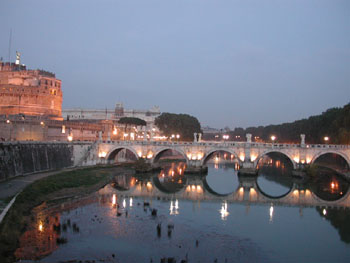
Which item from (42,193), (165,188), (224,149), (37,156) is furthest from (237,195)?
(37,156)

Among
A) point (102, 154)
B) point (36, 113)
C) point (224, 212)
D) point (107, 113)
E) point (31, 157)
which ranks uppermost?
point (107, 113)

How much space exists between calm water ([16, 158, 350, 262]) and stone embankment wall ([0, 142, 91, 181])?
26.0 feet

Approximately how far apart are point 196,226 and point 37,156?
23.2 metres

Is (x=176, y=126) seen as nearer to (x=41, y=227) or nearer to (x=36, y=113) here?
(x=36, y=113)

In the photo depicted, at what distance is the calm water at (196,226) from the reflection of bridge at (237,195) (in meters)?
0.10

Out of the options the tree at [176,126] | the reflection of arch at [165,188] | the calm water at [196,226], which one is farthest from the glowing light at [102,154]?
the tree at [176,126]

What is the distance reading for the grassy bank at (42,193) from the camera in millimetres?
20781

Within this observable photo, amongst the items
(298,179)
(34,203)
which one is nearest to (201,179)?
(298,179)

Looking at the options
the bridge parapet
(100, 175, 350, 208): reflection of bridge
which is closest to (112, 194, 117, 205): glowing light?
(100, 175, 350, 208): reflection of bridge

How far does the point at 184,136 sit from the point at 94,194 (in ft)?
158

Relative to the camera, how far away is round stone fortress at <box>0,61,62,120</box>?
224ft

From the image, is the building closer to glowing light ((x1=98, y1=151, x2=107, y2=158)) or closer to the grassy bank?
glowing light ((x1=98, y1=151, x2=107, y2=158))

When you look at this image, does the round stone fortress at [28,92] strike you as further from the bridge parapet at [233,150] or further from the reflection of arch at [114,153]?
the bridge parapet at [233,150]

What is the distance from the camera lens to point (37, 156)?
42.3 m
